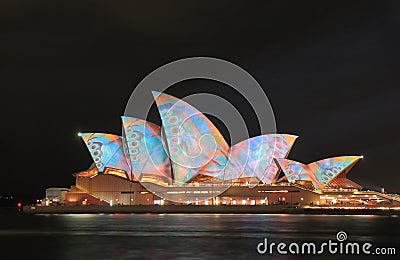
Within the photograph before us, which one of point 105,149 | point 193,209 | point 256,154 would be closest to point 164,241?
point 193,209

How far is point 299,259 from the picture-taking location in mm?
20031

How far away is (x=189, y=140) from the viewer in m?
61.3

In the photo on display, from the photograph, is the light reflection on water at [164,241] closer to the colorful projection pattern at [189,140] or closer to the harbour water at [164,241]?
the harbour water at [164,241]

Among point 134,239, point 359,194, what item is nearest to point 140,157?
point 359,194

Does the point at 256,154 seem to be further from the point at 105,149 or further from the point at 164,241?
the point at 164,241

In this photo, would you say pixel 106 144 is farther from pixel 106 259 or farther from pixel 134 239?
pixel 106 259

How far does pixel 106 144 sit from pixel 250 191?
17.5m

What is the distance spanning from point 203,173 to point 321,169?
47.1 ft

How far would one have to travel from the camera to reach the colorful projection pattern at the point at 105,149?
6400 cm

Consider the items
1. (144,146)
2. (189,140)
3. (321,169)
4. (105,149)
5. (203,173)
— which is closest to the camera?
(189,140)

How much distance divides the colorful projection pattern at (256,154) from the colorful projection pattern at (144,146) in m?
7.55

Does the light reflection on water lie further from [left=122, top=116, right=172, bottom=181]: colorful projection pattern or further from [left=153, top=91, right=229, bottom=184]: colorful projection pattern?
[left=122, top=116, right=172, bottom=181]: colorful projection pattern

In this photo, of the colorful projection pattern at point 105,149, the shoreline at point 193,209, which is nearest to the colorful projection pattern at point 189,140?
the shoreline at point 193,209

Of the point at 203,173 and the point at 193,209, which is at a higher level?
the point at 203,173
